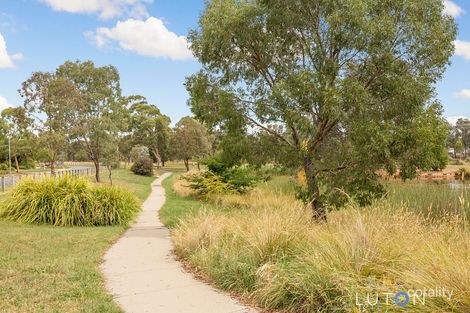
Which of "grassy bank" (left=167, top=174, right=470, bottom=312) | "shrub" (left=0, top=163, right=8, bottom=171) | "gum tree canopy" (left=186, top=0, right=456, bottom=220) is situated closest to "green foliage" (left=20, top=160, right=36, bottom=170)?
"shrub" (left=0, top=163, right=8, bottom=171)

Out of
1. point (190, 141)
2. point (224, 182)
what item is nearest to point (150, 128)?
point (190, 141)

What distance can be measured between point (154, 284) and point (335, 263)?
256 centimetres

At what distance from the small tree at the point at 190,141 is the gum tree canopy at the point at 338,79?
4127cm

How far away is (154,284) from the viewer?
596 cm

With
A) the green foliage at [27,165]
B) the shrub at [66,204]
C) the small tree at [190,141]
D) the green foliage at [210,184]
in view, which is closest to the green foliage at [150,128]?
the small tree at [190,141]

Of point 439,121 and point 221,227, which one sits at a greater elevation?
point 439,121

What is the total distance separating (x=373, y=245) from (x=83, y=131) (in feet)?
90.5

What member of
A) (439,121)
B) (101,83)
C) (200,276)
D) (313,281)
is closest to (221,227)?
(200,276)

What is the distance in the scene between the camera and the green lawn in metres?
4.91

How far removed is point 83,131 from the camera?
1167 inches

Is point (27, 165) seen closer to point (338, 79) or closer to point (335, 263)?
point (338, 79)

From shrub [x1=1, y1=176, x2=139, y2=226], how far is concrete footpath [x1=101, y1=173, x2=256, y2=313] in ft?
10.2

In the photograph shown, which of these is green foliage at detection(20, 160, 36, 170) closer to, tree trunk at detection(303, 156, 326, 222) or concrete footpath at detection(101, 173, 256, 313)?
concrete footpath at detection(101, 173, 256, 313)

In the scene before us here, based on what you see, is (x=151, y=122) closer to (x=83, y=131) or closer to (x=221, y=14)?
(x=83, y=131)
